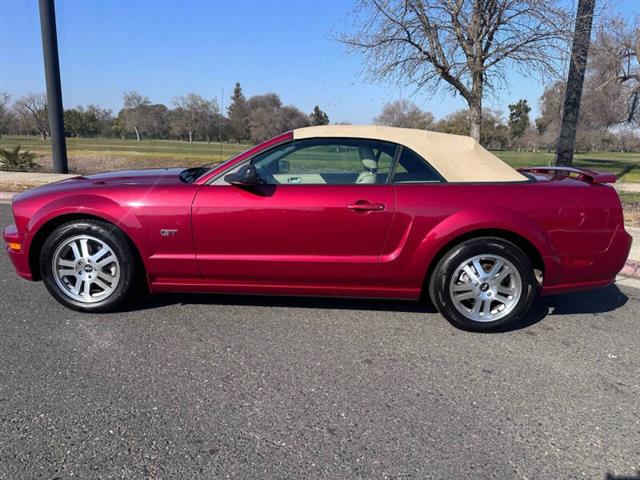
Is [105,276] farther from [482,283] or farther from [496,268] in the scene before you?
[496,268]

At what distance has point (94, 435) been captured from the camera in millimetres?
2260

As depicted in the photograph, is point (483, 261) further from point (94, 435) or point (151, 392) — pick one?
point (94, 435)

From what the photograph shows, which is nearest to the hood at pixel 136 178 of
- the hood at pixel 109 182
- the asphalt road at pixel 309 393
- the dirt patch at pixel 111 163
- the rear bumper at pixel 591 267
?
the hood at pixel 109 182

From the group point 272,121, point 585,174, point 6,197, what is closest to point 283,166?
point 585,174

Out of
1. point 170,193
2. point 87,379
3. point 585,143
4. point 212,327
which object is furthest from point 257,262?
point 585,143

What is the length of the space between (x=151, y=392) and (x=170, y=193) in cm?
152

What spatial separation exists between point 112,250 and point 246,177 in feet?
4.03

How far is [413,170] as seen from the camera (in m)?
3.58

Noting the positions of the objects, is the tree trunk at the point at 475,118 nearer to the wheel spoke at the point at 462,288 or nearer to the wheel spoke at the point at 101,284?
the wheel spoke at the point at 462,288

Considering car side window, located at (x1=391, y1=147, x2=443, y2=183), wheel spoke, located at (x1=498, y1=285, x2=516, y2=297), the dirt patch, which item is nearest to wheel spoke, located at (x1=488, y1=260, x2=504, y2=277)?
wheel spoke, located at (x1=498, y1=285, x2=516, y2=297)

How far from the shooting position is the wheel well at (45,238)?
3596mm

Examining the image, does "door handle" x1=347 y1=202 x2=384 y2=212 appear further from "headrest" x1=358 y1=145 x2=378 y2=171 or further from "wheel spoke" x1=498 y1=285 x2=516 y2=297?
"wheel spoke" x1=498 y1=285 x2=516 y2=297

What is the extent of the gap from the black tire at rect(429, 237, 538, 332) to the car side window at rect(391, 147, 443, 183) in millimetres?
570

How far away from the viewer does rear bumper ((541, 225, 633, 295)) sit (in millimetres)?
3520
